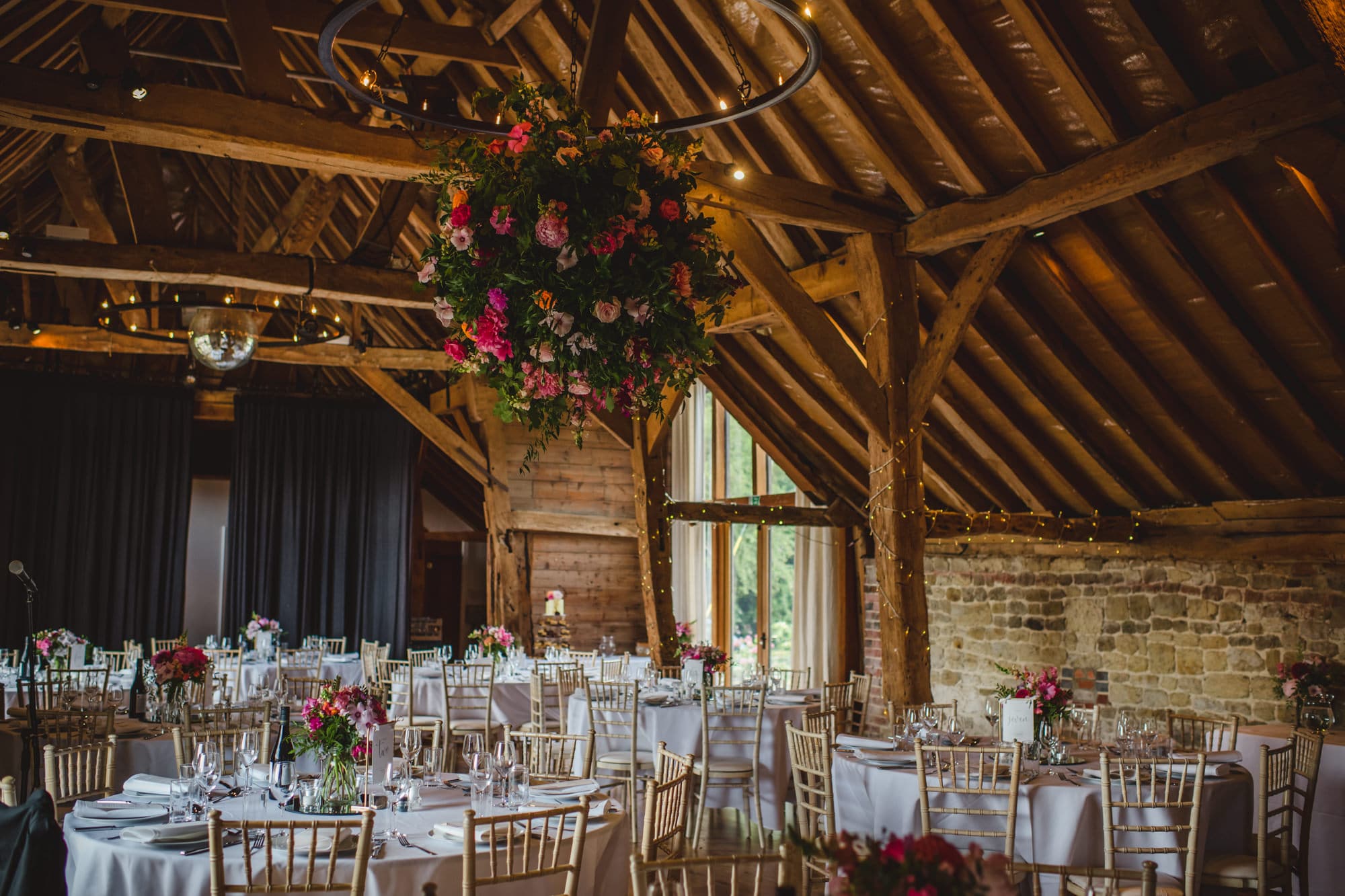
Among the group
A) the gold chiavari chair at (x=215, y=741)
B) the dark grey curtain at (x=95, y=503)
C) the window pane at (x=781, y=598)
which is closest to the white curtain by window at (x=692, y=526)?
the window pane at (x=781, y=598)

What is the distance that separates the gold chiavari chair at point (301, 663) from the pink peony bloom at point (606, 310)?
6.89 metres

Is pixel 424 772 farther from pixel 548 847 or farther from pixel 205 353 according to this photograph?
pixel 205 353

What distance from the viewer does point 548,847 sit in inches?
129

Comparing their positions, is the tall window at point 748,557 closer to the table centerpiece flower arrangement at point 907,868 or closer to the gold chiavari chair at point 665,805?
the gold chiavari chair at point 665,805

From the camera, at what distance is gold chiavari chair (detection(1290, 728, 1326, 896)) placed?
452 centimetres

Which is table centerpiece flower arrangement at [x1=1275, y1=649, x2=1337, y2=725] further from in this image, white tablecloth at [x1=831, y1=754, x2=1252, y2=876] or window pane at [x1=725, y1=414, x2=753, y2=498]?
window pane at [x1=725, y1=414, x2=753, y2=498]

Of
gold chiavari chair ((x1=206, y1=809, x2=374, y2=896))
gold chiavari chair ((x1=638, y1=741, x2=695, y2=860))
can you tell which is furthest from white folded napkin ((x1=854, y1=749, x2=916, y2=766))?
gold chiavari chair ((x1=206, y1=809, x2=374, y2=896))

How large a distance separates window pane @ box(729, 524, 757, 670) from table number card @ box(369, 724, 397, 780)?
9.45m

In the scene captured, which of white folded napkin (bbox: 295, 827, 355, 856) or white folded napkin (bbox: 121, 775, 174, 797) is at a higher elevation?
white folded napkin (bbox: 121, 775, 174, 797)

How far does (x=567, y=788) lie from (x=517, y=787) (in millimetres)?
320

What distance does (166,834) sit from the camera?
317cm

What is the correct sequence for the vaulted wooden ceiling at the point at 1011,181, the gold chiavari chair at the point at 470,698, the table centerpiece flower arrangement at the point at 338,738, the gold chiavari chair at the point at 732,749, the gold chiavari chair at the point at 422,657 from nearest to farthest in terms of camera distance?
the table centerpiece flower arrangement at the point at 338,738 < the vaulted wooden ceiling at the point at 1011,181 < the gold chiavari chair at the point at 732,749 < the gold chiavari chair at the point at 470,698 < the gold chiavari chair at the point at 422,657

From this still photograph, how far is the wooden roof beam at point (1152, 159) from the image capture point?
460 cm

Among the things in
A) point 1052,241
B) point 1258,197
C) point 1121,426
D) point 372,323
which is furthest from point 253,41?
point 372,323
